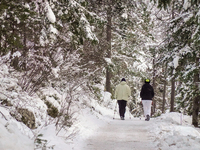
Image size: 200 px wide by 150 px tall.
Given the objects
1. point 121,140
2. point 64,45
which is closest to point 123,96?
point 64,45

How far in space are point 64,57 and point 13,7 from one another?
521cm

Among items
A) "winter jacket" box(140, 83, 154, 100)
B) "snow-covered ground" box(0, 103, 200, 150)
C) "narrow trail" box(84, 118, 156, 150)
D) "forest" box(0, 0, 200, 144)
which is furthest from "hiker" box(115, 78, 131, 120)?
"narrow trail" box(84, 118, 156, 150)

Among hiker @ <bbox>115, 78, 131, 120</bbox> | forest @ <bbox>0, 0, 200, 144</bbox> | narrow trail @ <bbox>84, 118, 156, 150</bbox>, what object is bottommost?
narrow trail @ <bbox>84, 118, 156, 150</bbox>

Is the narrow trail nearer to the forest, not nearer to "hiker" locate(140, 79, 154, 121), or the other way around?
the forest

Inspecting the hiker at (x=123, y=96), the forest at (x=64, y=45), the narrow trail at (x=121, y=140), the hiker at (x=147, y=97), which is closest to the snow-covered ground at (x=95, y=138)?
the narrow trail at (x=121, y=140)

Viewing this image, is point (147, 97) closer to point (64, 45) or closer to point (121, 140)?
point (64, 45)

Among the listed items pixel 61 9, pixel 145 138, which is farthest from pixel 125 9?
pixel 145 138

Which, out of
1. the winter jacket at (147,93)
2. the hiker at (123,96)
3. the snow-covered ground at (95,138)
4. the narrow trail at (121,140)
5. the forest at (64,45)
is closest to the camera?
the snow-covered ground at (95,138)

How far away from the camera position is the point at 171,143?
6398 millimetres

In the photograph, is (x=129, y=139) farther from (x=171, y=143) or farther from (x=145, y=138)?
(x=171, y=143)

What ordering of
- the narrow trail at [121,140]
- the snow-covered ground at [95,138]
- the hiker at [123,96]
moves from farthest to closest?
the hiker at [123,96] < the narrow trail at [121,140] < the snow-covered ground at [95,138]

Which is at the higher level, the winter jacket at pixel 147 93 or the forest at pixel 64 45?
the forest at pixel 64 45

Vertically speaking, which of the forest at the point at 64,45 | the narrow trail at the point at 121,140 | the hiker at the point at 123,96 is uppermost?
the forest at the point at 64,45

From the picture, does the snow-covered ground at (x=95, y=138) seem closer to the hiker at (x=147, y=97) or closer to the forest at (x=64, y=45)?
the forest at (x=64, y=45)
